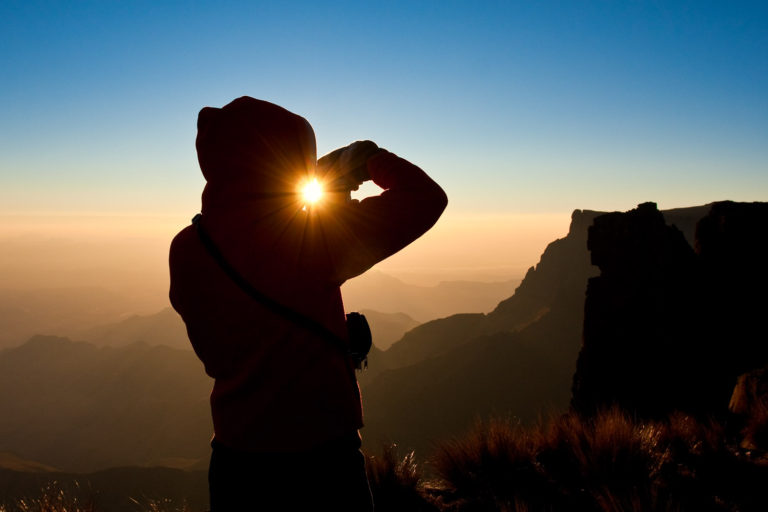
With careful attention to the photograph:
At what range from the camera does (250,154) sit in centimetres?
162

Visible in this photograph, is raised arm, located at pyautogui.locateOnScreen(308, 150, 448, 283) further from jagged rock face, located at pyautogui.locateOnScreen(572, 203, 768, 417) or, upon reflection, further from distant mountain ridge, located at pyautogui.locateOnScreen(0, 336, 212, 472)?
distant mountain ridge, located at pyautogui.locateOnScreen(0, 336, 212, 472)

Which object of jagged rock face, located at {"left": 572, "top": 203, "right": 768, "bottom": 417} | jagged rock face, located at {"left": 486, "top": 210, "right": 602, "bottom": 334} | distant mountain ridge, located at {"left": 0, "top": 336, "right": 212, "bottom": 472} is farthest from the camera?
distant mountain ridge, located at {"left": 0, "top": 336, "right": 212, "bottom": 472}

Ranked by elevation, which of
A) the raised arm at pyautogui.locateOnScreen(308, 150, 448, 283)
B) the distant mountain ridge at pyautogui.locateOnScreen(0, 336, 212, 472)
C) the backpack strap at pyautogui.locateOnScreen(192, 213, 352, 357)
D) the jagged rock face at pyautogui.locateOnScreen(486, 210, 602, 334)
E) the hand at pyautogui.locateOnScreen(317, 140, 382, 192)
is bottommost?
the distant mountain ridge at pyautogui.locateOnScreen(0, 336, 212, 472)

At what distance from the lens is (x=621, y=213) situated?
23.0 m

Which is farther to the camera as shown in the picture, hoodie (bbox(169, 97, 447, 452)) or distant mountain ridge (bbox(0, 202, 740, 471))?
distant mountain ridge (bbox(0, 202, 740, 471))

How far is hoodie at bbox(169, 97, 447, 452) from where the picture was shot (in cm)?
154

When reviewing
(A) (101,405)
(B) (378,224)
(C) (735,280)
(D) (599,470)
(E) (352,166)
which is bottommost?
(A) (101,405)

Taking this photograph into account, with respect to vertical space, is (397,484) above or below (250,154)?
below

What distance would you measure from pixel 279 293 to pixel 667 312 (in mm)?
24617

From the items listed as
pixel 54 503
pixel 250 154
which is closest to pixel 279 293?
pixel 250 154

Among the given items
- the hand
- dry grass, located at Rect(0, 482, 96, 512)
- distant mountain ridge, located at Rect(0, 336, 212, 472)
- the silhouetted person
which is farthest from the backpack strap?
distant mountain ridge, located at Rect(0, 336, 212, 472)

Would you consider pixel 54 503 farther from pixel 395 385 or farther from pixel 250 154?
pixel 395 385

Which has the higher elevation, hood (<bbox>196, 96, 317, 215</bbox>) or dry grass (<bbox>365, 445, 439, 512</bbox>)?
hood (<bbox>196, 96, 317, 215</bbox>)

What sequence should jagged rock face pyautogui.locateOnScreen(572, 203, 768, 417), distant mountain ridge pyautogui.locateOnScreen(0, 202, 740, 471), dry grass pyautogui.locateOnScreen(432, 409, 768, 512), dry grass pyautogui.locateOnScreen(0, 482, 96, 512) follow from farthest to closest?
1. distant mountain ridge pyautogui.locateOnScreen(0, 202, 740, 471)
2. jagged rock face pyautogui.locateOnScreen(572, 203, 768, 417)
3. dry grass pyautogui.locateOnScreen(0, 482, 96, 512)
4. dry grass pyautogui.locateOnScreen(432, 409, 768, 512)
